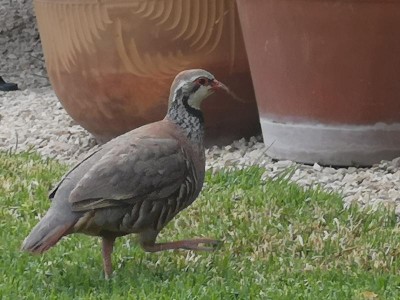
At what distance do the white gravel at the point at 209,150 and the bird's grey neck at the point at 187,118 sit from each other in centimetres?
141

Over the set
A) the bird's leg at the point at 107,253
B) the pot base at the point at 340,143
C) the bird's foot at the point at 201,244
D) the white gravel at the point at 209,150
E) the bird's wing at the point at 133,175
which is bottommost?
the white gravel at the point at 209,150

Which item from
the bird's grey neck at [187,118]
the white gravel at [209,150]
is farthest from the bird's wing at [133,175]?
the white gravel at [209,150]

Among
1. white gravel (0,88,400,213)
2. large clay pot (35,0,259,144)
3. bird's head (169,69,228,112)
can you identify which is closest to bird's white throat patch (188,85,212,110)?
bird's head (169,69,228,112)

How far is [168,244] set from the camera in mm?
4605

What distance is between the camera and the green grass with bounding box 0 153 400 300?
4.20 metres

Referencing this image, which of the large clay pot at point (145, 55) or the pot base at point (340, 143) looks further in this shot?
the large clay pot at point (145, 55)

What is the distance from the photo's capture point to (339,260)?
465cm

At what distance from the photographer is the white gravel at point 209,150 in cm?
607

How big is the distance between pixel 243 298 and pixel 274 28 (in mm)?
2679

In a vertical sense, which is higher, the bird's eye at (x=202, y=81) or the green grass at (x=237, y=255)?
the bird's eye at (x=202, y=81)

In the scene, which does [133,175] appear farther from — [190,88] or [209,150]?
[209,150]

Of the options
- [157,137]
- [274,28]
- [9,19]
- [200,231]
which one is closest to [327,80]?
[274,28]

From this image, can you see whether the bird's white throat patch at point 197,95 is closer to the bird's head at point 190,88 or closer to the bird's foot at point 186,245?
the bird's head at point 190,88

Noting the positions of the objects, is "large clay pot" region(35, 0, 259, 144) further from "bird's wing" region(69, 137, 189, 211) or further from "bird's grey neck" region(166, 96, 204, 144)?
"bird's wing" region(69, 137, 189, 211)
